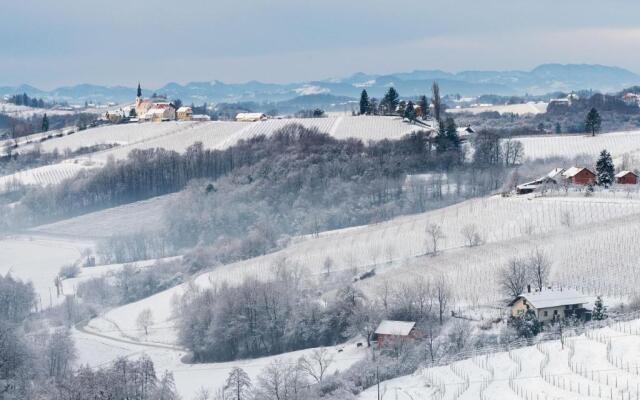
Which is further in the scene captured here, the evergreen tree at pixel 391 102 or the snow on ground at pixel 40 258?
the evergreen tree at pixel 391 102

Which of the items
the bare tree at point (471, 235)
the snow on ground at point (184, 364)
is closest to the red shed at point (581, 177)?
the bare tree at point (471, 235)

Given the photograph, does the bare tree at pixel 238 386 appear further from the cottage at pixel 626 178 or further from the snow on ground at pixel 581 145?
the snow on ground at pixel 581 145

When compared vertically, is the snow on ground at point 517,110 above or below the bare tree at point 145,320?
above

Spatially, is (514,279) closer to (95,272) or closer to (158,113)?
(95,272)

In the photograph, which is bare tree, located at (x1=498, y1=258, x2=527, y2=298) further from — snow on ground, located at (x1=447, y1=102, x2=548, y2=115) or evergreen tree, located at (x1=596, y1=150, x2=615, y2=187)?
snow on ground, located at (x1=447, y1=102, x2=548, y2=115)

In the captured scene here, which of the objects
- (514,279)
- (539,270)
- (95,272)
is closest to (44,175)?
(95,272)

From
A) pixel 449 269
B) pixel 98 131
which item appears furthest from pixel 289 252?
pixel 98 131

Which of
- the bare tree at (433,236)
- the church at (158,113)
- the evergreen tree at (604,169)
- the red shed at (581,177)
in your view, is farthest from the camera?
the church at (158,113)
